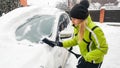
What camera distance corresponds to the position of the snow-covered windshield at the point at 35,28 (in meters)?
4.18

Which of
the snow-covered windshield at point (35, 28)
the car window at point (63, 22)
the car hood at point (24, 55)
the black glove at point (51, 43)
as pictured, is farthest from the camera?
the car window at point (63, 22)

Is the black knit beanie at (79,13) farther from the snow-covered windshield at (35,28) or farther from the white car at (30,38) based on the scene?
the snow-covered windshield at (35,28)

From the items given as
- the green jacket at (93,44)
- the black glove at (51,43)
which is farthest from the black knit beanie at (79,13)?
the black glove at (51,43)

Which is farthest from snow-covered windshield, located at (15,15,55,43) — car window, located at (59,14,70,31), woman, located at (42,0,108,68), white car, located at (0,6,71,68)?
woman, located at (42,0,108,68)

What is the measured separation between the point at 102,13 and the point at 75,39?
1299 cm

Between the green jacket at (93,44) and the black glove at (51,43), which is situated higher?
the green jacket at (93,44)

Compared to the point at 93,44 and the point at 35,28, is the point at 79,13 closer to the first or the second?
the point at 93,44

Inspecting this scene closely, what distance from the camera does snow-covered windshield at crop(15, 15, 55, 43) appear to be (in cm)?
418

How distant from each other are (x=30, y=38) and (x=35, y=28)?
0.34 m

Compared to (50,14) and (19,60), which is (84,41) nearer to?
(19,60)

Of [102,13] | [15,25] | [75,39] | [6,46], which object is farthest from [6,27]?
[102,13]

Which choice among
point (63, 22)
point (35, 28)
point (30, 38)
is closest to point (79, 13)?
point (30, 38)

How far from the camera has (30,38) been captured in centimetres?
414

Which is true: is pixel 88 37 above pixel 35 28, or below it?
above
